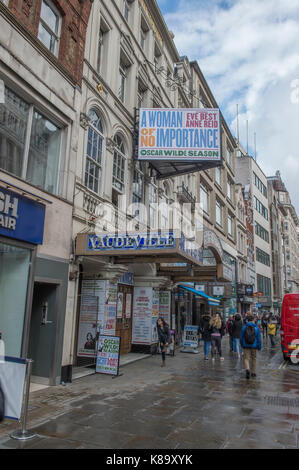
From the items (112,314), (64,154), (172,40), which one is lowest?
(112,314)

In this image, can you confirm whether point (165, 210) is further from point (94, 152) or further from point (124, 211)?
point (94, 152)

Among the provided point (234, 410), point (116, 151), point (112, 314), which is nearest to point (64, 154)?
point (116, 151)

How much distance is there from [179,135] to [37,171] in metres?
7.00

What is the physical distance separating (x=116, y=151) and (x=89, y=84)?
2.64m

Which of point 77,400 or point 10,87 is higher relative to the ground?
point 10,87

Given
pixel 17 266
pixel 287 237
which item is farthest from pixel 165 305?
pixel 287 237

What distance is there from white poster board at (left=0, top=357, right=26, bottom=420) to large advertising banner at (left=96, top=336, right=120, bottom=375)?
4.94 meters

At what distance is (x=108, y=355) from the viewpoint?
398 inches

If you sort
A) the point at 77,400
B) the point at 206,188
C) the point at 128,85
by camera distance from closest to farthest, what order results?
the point at 77,400
the point at 128,85
the point at 206,188

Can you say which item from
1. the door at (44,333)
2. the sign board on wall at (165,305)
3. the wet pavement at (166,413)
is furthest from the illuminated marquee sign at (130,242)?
the sign board on wall at (165,305)

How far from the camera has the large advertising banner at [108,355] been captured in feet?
32.7

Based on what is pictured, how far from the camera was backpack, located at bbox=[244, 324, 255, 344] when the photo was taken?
10266 mm

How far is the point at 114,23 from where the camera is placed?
1346cm

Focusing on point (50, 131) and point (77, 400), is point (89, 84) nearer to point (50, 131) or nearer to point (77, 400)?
point (50, 131)
